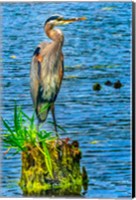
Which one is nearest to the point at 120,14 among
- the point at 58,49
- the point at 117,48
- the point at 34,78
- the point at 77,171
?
the point at 117,48

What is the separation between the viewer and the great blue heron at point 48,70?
5129mm

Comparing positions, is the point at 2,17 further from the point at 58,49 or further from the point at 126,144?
the point at 126,144

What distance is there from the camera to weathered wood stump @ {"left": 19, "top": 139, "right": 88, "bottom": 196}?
16.7 feet

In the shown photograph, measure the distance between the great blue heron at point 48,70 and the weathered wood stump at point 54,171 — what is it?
0.31 m

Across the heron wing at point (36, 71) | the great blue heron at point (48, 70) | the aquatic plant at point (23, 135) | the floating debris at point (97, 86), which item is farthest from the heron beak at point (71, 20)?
the aquatic plant at point (23, 135)

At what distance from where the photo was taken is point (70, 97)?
5.10m

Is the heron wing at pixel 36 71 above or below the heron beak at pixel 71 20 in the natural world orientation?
below

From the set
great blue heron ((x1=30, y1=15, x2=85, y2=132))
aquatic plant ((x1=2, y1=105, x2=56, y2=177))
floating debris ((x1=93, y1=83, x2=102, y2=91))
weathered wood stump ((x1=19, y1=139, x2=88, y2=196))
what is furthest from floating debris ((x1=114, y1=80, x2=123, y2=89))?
aquatic plant ((x1=2, y1=105, x2=56, y2=177))

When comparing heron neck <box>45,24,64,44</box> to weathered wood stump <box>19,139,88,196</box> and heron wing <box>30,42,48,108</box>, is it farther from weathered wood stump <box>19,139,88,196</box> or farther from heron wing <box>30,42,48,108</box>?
weathered wood stump <box>19,139,88,196</box>

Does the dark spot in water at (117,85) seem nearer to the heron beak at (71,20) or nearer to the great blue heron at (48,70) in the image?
the great blue heron at (48,70)

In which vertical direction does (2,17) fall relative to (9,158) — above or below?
above

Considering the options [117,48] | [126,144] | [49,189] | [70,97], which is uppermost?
[117,48]

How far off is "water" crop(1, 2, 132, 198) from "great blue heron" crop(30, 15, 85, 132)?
0.05 m

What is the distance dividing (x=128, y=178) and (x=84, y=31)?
1388 mm
